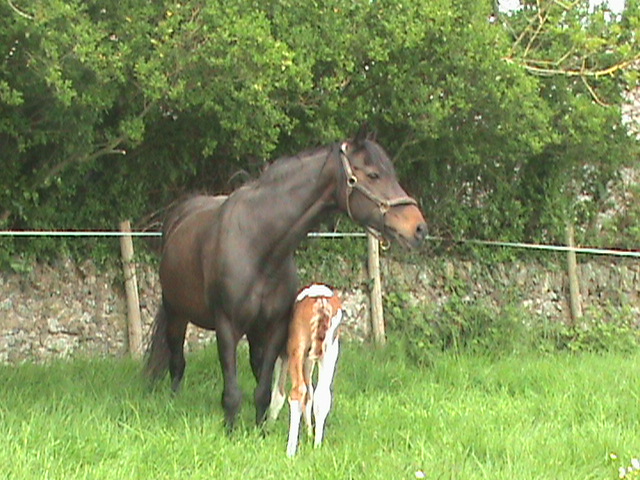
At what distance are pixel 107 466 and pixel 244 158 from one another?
4.25 meters

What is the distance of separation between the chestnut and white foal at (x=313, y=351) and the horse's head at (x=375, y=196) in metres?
0.59

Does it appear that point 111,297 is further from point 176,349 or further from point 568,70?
point 568,70

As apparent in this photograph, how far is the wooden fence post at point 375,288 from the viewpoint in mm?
8680

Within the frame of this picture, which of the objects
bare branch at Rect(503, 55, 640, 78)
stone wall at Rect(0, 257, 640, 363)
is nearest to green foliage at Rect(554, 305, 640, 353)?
stone wall at Rect(0, 257, 640, 363)

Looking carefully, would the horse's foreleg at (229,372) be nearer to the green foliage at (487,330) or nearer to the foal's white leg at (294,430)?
the foal's white leg at (294,430)

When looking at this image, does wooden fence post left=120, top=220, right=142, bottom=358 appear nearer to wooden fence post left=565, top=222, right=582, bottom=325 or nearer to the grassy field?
the grassy field

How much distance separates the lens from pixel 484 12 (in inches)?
281

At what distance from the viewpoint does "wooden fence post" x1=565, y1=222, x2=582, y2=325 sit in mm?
9758

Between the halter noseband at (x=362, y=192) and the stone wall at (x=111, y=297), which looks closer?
the halter noseband at (x=362, y=192)

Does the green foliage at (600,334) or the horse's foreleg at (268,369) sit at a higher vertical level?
the horse's foreleg at (268,369)

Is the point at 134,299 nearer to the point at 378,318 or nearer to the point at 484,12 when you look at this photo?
the point at 378,318

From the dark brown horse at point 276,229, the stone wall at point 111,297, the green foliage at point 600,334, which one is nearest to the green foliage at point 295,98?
the stone wall at point 111,297

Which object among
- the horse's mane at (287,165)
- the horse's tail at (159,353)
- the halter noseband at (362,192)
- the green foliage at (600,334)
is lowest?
the green foliage at (600,334)

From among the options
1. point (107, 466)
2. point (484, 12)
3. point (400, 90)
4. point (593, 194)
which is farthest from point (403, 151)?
point (107, 466)
